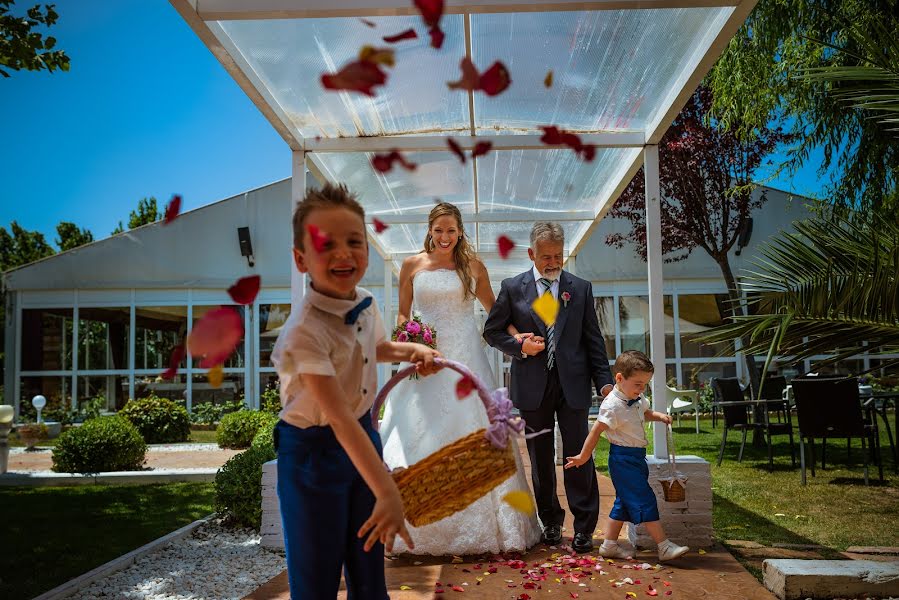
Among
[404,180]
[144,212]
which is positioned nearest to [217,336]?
[404,180]

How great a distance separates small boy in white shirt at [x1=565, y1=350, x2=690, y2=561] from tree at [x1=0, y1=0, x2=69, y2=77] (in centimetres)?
515

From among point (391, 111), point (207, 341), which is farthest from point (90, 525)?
point (207, 341)

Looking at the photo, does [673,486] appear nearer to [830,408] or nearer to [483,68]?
[483,68]

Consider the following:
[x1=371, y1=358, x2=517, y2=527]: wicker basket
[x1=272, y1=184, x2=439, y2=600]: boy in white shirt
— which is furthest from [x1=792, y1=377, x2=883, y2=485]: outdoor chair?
[x1=272, y1=184, x2=439, y2=600]: boy in white shirt

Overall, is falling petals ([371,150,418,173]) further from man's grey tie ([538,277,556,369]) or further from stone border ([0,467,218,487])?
stone border ([0,467,218,487])

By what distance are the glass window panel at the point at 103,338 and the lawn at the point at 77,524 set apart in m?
9.07

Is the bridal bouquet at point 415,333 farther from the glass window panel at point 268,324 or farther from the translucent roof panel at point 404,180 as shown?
the glass window panel at point 268,324

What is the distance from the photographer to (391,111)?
4836mm

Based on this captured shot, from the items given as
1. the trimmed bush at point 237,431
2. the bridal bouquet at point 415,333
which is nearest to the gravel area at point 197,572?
the bridal bouquet at point 415,333

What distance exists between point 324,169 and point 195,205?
1234 centimetres

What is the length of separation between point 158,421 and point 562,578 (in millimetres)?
10710

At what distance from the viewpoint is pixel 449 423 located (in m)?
4.35

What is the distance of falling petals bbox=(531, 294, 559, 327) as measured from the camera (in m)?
4.20

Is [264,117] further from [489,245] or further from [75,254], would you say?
[75,254]
